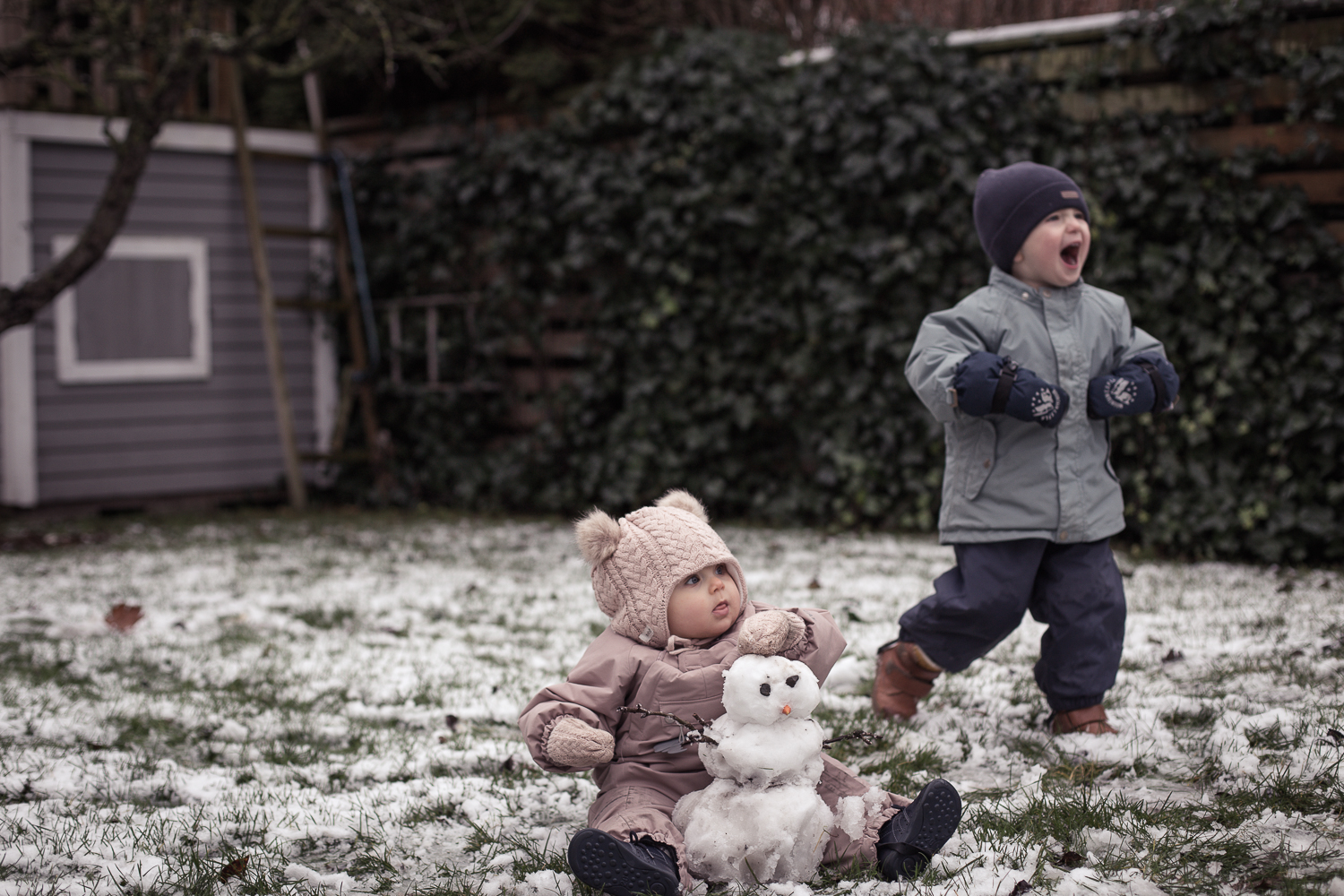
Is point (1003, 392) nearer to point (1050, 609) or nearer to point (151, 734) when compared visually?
point (1050, 609)

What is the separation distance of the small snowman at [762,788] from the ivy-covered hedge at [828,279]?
417 cm

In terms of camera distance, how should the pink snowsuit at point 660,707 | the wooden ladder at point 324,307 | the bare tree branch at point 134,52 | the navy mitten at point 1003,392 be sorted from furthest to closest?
the wooden ladder at point 324,307, the bare tree branch at point 134,52, the navy mitten at point 1003,392, the pink snowsuit at point 660,707

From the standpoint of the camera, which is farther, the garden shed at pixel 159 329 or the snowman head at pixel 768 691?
the garden shed at pixel 159 329

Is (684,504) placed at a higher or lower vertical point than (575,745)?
higher

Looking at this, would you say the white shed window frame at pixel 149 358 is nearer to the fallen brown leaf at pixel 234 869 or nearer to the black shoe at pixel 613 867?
the fallen brown leaf at pixel 234 869

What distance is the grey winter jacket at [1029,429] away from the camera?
307 centimetres

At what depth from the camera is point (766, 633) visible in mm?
2250

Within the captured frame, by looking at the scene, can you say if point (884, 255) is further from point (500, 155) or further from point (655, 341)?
point (500, 155)

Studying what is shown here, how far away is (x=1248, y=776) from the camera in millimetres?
2635

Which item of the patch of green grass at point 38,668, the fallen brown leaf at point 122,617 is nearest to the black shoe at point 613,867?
the patch of green grass at point 38,668

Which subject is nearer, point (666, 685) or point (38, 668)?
point (666, 685)

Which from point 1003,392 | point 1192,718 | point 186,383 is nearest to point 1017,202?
point 1003,392

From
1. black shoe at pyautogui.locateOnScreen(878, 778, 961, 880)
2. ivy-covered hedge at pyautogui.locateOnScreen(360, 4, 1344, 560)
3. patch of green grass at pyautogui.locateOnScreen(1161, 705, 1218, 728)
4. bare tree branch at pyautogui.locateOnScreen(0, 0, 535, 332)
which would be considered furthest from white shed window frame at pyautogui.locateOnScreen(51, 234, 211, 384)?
black shoe at pyautogui.locateOnScreen(878, 778, 961, 880)

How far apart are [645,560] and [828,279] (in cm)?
459
